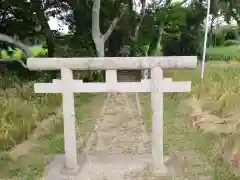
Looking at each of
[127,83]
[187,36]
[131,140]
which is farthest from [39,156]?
[187,36]

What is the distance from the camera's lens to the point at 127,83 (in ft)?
13.0

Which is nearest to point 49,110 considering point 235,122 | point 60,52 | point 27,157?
point 27,157

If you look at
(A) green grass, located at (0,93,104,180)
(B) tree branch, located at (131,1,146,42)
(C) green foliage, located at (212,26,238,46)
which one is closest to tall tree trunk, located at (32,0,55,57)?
(B) tree branch, located at (131,1,146,42)

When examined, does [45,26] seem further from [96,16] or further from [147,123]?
[147,123]

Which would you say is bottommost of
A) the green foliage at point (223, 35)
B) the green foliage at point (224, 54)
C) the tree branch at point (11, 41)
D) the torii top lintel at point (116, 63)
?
the green foliage at point (224, 54)

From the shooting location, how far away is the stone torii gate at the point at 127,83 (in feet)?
12.8

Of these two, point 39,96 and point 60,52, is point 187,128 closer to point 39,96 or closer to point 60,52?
point 39,96

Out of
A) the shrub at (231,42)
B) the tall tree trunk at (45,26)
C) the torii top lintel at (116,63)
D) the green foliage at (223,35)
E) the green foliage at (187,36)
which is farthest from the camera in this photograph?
the green foliage at (223,35)

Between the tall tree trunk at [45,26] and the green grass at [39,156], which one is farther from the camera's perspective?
the tall tree trunk at [45,26]

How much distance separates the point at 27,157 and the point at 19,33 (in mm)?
9764

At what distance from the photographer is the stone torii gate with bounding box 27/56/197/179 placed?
3.91 metres

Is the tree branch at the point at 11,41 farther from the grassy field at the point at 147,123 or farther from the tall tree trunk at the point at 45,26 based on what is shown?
the tall tree trunk at the point at 45,26

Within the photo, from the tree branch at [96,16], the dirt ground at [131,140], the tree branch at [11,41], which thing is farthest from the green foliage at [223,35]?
the dirt ground at [131,140]

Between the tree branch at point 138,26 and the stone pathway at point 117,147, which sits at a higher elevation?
→ the tree branch at point 138,26
